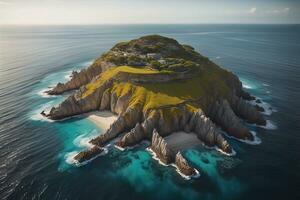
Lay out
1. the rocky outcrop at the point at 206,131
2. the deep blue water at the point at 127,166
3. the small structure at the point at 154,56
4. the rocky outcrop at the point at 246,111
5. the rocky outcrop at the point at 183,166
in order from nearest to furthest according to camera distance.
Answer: the deep blue water at the point at 127,166, the rocky outcrop at the point at 183,166, the rocky outcrop at the point at 206,131, the rocky outcrop at the point at 246,111, the small structure at the point at 154,56

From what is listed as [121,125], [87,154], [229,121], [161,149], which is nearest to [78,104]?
[121,125]

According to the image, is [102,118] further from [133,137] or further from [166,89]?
[166,89]

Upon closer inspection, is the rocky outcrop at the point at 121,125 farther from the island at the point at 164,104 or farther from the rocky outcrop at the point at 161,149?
the rocky outcrop at the point at 161,149

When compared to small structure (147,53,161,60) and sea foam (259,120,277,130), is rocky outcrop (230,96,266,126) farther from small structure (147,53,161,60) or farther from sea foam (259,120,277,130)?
small structure (147,53,161,60)

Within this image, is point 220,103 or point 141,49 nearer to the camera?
point 220,103

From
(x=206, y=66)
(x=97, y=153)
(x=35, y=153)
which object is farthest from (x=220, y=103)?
(x=35, y=153)

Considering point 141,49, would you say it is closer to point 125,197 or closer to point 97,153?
point 97,153

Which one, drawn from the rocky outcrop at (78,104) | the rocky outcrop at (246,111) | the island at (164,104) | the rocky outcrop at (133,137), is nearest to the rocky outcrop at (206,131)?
the island at (164,104)
